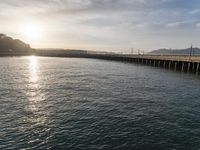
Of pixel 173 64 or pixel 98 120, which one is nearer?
pixel 98 120

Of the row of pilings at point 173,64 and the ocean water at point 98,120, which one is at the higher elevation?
the row of pilings at point 173,64

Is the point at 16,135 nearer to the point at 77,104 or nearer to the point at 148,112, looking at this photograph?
the point at 77,104

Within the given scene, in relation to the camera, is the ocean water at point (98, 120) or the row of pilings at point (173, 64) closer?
the ocean water at point (98, 120)

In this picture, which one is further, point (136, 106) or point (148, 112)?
point (136, 106)

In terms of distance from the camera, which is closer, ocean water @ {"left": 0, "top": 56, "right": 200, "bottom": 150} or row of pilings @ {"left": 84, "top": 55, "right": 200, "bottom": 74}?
ocean water @ {"left": 0, "top": 56, "right": 200, "bottom": 150}

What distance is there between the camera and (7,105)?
2430cm

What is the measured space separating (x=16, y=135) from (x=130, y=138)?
8.81m

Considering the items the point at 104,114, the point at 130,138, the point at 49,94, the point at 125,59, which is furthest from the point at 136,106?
the point at 125,59

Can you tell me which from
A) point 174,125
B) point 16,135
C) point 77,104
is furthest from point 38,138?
point 174,125

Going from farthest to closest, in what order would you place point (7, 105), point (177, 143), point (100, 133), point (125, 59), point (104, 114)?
point (125, 59), point (7, 105), point (104, 114), point (100, 133), point (177, 143)

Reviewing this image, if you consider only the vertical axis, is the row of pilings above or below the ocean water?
above

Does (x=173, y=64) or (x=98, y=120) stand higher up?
(x=173, y=64)

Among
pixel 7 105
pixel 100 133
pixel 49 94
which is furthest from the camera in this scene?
pixel 49 94

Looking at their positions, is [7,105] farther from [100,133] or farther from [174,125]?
[174,125]
